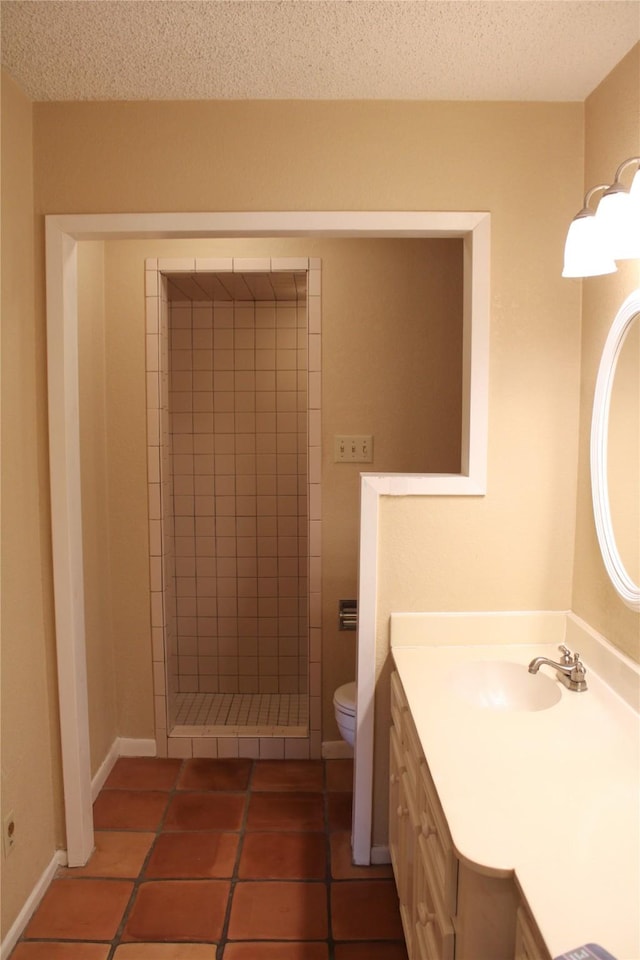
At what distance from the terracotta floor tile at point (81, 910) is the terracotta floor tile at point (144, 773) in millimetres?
541

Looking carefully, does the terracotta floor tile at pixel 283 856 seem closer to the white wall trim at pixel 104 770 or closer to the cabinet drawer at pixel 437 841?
the white wall trim at pixel 104 770

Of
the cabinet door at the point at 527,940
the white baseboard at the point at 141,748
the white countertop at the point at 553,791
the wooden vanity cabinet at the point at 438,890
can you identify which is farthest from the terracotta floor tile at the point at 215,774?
the cabinet door at the point at 527,940

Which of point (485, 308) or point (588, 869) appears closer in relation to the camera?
point (588, 869)

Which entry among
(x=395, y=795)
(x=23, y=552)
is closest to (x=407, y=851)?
(x=395, y=795)

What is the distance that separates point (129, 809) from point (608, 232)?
2478 millimetres

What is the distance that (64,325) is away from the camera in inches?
75.7

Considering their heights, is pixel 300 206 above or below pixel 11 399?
above

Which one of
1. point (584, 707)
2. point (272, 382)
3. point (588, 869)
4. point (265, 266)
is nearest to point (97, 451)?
point (265, 266)

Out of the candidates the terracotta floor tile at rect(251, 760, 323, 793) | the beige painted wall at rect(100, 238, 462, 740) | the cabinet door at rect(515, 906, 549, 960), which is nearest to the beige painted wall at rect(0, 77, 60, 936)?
the beige painted wall at rect(100, 238, 462, 740)

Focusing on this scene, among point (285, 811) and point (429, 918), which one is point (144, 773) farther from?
point (429, 918)

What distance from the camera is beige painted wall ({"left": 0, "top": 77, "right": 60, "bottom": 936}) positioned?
68.8 inches

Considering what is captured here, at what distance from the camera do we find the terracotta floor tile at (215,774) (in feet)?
8.45

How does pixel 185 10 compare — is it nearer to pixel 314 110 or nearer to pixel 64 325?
pixel 314 110

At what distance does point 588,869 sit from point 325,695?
6.06 feet
